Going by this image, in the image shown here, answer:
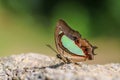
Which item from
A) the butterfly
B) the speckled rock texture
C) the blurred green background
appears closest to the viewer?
the speckled rock texture

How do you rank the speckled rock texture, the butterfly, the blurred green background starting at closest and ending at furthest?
the speckled rock texture, the butterfly, the blurred green background

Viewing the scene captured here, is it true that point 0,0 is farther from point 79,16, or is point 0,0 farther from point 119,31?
point 119,31

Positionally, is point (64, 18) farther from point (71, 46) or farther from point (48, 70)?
point (48, 70)

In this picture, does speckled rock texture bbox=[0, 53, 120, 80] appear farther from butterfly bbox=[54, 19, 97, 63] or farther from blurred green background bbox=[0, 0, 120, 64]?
blurred green background bbox=[0, 0, 120, 64]

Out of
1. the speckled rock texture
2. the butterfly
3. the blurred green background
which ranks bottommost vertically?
the speckled rock texture

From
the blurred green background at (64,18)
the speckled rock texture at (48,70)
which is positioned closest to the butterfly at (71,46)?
the speckled rock texture at (48,70)

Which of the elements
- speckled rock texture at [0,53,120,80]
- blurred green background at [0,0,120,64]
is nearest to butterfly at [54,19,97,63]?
speckled rock texture at [0,53,120,80]

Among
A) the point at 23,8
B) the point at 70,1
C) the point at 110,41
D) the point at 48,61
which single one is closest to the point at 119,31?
the point at 110,41
